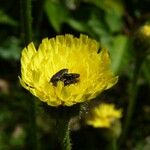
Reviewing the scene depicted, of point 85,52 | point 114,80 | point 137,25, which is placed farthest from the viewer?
point 137,25

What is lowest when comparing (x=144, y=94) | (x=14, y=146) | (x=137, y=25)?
(x=14, y=146)

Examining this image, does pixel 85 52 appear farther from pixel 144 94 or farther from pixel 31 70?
pixel 144 94

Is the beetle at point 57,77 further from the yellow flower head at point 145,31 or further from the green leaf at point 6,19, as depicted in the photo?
the green leaf at point 6,19

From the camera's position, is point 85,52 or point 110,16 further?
point 110,16

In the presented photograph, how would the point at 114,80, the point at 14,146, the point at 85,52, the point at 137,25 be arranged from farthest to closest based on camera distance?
the point at 137,25 → the point at 14,146 → the point at 85,52 → the point at 114,80

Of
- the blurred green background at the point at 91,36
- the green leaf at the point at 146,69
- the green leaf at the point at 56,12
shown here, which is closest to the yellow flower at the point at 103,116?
the blurred green background at the point at 91,36

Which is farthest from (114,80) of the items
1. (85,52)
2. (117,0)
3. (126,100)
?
(126,100)

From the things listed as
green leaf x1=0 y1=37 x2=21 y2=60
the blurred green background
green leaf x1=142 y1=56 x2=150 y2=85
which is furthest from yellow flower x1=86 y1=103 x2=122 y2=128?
green leaf x1=0 y1=37 x2=21 y2=60

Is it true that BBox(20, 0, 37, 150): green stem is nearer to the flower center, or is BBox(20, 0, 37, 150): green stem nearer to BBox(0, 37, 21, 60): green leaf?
the flower center
